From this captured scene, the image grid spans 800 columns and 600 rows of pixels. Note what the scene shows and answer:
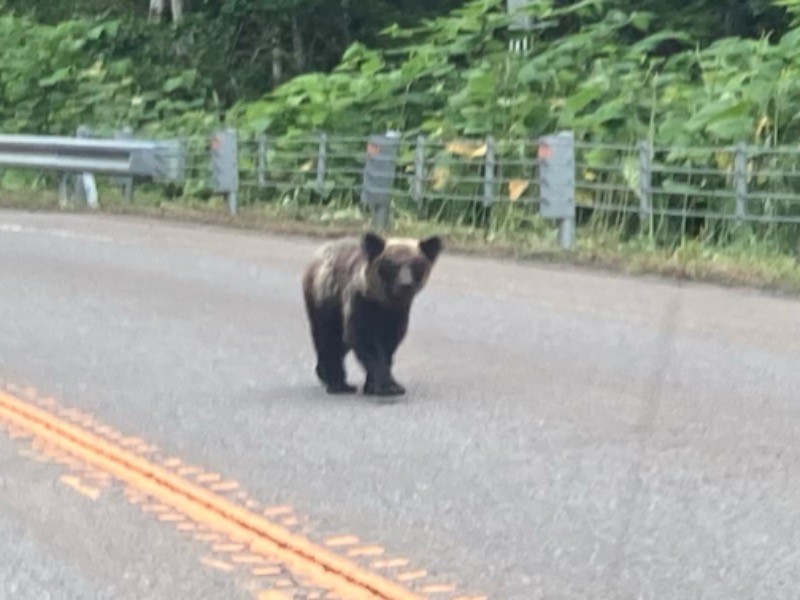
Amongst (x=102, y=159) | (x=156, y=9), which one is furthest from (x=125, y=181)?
(x=156, y=9)

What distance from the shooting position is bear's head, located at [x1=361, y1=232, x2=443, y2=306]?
8266mm

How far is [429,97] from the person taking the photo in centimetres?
2267

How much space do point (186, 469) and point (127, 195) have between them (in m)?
16.1

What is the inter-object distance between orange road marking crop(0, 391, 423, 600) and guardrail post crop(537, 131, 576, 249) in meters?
8.45

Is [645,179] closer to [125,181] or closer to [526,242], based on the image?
[526,242]

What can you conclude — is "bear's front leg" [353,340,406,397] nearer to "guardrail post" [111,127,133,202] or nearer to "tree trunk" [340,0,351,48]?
"guardrail post" [111,127,133,202]

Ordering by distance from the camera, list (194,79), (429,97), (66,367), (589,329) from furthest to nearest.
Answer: (194,79) < (429,97) < (589,329) < (66,367)

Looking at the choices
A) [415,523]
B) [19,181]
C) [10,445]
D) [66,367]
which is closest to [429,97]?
[19,181]

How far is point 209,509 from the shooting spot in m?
6.86

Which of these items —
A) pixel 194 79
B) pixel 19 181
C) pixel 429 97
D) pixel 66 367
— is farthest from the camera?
pixel 194 79

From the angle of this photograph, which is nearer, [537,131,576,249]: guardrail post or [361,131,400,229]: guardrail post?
[537,131,576,249]: guardrail post

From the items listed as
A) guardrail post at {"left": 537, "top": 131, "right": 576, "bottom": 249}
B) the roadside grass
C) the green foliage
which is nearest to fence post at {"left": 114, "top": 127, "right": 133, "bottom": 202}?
the roadside grass

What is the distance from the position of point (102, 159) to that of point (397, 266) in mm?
15038

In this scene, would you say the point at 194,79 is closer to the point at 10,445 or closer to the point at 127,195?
the point at 127,195
